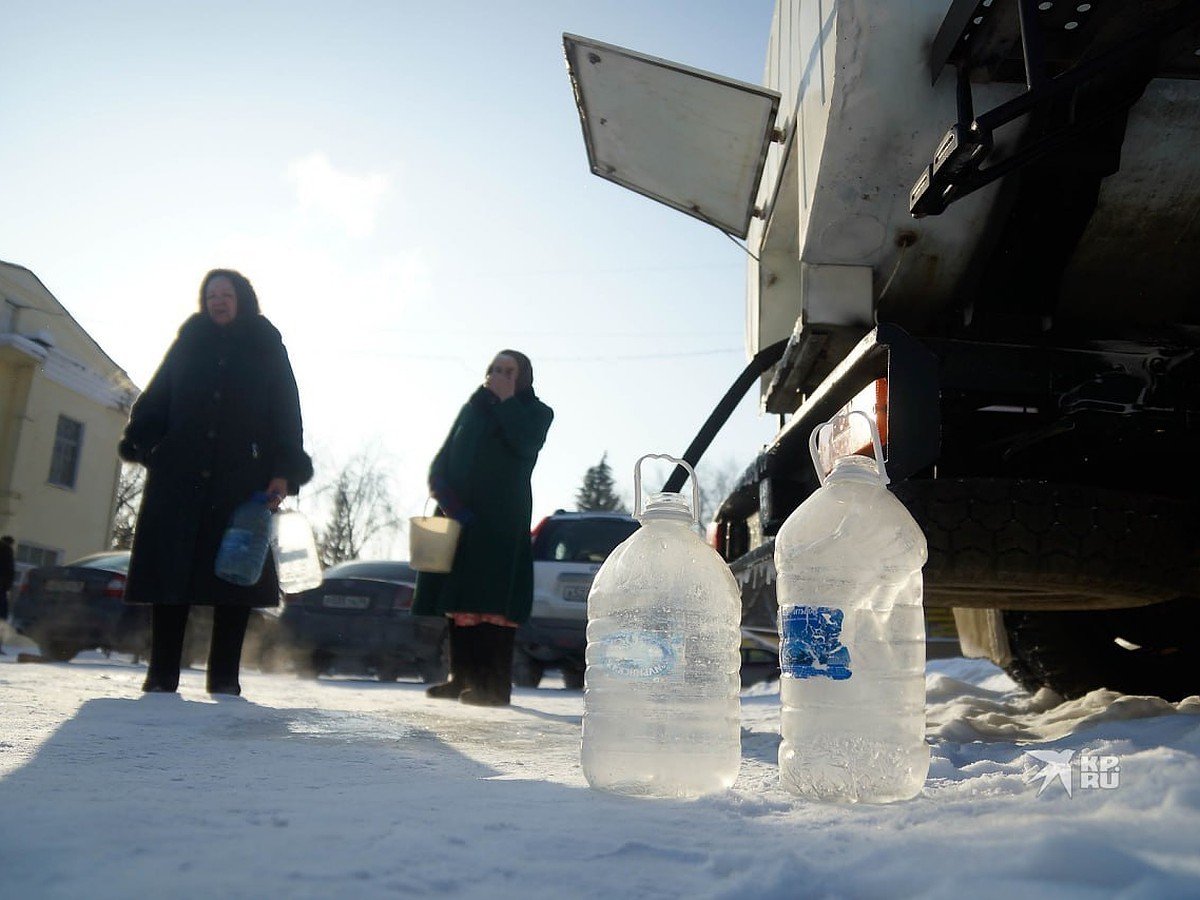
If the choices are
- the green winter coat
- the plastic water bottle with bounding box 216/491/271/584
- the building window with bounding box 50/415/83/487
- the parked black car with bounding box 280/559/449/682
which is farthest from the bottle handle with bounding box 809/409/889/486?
the building window with bounding box 50/415/83/487

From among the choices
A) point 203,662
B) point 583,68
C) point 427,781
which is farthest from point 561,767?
point 203,662

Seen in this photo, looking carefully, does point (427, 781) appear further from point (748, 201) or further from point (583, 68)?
point (748, 201)

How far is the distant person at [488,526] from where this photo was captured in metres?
5.15

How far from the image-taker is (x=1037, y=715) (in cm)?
392

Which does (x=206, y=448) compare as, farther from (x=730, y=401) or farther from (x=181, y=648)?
(x=730, y=401)

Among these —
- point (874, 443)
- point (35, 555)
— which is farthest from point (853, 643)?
point (35, 555)

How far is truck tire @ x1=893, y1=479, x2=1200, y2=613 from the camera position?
2.65 m

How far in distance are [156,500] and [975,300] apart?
3.57 m

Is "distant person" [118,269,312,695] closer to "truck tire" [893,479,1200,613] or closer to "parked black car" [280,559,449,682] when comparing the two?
"truck tire" [893,479,1200,613]

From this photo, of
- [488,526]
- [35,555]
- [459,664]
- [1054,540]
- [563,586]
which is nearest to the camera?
[1054,540]

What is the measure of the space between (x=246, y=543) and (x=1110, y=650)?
12.1 feet

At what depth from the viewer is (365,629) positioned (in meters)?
8.88

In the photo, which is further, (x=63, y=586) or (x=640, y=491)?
(x=63, y=586)

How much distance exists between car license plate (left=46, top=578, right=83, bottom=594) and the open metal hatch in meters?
7.34
